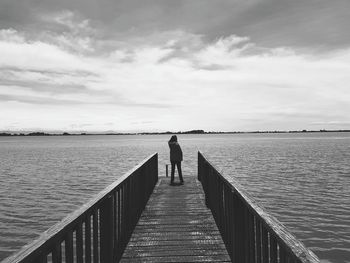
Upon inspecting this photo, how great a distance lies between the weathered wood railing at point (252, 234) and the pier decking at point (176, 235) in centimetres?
32

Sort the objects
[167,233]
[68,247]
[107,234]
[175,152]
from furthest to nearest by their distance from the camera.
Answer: [175,152] < [167,233] < [107,234] < [68,247]

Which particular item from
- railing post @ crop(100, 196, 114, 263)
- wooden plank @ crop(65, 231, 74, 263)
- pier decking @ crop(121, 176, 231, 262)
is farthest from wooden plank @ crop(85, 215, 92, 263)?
pier decking @ crop(121, 176, 231, 262)

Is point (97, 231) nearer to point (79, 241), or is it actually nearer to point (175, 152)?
point (79, 241)

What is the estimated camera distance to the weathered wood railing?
2.27 meters

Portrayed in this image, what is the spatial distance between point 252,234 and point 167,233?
9.17ft

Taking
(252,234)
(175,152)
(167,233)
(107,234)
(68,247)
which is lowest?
(167,233)

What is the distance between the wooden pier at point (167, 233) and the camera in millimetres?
2477

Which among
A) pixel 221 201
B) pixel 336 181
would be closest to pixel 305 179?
pixel 336 181

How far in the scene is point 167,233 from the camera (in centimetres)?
618

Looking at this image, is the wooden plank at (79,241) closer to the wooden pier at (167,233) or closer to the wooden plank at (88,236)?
the wooden pier at (167,233)

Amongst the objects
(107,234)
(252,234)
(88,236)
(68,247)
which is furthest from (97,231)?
(252,234)

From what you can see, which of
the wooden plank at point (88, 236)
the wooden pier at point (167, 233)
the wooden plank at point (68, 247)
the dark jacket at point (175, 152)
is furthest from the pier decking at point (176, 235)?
the dark jacket at point (175, 152)

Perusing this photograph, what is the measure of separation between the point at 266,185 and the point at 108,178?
41.5 feet

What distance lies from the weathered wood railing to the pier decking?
0.32m
